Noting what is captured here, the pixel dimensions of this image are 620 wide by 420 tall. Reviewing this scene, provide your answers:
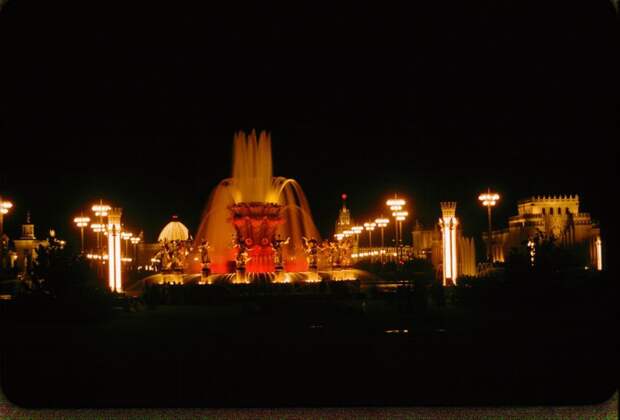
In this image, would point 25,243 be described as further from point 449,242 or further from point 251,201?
point 449,242

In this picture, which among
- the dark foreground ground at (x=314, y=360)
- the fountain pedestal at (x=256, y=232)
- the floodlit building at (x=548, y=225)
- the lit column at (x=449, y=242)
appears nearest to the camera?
the dark foreground ground at (x=314, y=360)

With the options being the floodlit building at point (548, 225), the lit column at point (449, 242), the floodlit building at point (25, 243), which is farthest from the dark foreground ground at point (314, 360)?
the floodlit building at point (548, 225)

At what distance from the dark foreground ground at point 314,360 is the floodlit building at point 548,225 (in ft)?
221

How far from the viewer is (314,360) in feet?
54.5

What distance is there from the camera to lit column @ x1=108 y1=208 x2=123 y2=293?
4345 cm

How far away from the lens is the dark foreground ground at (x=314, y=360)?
1322 cm

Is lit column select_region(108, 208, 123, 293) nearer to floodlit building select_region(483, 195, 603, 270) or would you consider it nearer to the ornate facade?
the ornate facade

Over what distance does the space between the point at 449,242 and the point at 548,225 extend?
222ft

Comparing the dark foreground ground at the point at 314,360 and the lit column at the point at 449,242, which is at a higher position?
the lit column at the point at 449,242

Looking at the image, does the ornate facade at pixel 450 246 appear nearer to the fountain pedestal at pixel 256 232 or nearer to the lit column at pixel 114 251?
the fountain pedestal at pixel 256 232

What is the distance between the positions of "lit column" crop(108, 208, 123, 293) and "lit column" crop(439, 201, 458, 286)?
16866 millimetres

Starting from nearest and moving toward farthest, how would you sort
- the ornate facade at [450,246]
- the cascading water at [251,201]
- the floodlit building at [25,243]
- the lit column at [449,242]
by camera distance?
the lit column at [449,242] < the ornate facade at [450,246] < the cascading water at [251,201] < the floodlit building at [25,243]

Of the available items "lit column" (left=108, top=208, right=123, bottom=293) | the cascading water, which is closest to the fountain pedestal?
the cascading water

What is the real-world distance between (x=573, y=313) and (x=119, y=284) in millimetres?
24690
